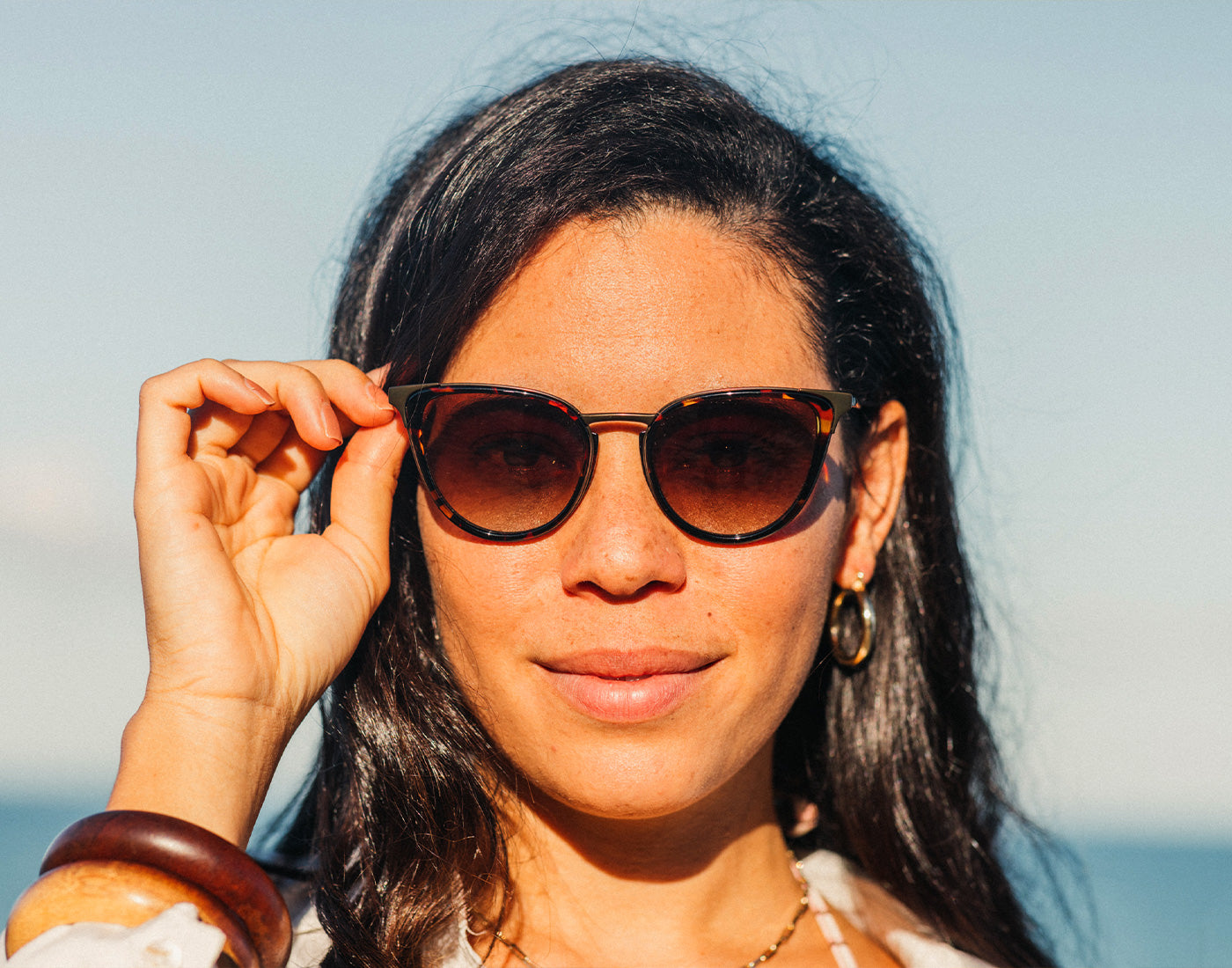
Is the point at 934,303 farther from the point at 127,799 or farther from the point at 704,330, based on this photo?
the point at 127,799

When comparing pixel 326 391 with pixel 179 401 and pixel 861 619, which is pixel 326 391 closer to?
pixel 179 401

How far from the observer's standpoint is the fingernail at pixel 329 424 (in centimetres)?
234

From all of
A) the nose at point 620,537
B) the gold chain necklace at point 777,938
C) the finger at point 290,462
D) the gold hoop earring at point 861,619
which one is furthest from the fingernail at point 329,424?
the gold hoop earring at point 861,619

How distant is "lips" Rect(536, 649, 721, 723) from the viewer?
2.21 metres

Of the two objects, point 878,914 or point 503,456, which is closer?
point 503,456

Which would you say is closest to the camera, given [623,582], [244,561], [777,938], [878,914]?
[623,582]

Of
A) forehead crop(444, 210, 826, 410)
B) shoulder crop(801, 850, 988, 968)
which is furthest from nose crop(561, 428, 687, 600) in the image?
shoulder crop(801, 850, 988, 968)

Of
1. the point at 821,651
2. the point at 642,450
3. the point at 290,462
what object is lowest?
the point at 821,651

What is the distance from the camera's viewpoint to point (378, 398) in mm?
2445

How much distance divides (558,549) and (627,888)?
87 centimetres

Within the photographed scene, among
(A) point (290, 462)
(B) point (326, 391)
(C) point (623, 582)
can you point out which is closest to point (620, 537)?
(C) point (623, 582)

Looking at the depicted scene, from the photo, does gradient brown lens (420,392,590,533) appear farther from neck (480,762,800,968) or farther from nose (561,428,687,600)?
neck (480,762,800,968)

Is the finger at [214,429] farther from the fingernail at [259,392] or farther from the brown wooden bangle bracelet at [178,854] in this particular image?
the brown wooden bangle bracelet at [178,854]

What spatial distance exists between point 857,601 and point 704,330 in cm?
95
